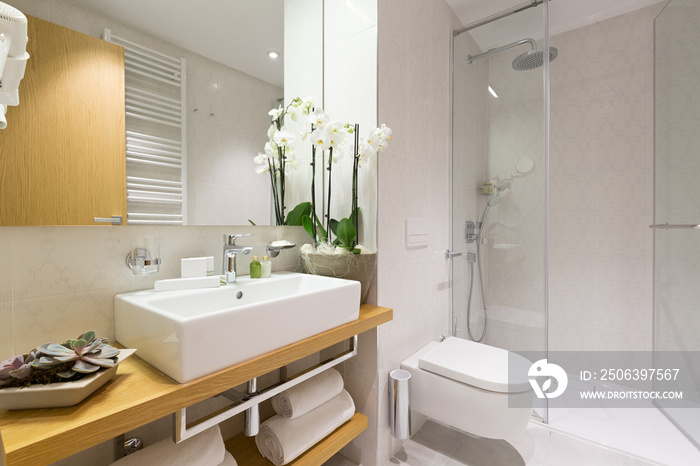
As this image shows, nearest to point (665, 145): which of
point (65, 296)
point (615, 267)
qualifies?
point (615, 267)

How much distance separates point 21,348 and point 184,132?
0.76 meters

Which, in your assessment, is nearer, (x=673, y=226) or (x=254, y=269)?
(x=254, y=269)

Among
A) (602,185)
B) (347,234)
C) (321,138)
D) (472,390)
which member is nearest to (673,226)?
(602,185)

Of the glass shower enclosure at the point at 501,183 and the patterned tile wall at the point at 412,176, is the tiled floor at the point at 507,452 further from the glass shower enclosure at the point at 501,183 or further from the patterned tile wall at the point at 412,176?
the glass shower enclosure at the point at 501,183

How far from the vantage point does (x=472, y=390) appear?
1363 millimetres

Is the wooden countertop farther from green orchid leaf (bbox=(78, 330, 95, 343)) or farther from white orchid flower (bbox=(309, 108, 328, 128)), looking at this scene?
white orchid flower (bbox=(309, 108, 328, 128))

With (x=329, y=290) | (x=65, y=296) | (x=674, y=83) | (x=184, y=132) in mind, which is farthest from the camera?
(x=674, y=83)

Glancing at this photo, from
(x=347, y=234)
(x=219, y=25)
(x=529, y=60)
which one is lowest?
(x=347, y=234)

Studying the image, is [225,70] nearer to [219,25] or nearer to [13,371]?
[219,25]

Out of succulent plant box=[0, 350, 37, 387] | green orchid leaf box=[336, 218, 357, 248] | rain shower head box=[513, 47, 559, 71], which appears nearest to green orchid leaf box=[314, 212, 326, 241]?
green orchid leaf box=[336, 218, 357, 248]

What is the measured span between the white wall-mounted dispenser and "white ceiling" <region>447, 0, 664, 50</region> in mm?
2065

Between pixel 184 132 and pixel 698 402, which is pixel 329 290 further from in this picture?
pixel 698 402

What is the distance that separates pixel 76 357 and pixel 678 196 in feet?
8.73

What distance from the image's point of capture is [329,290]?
3.47 ft
